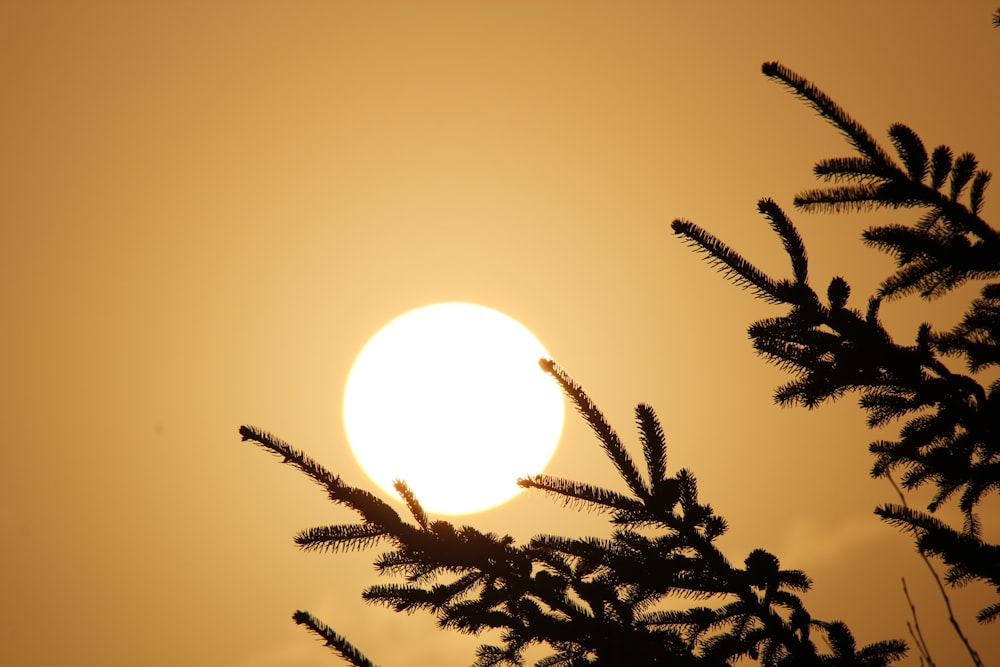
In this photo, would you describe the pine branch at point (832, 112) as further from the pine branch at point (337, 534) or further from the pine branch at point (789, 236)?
the pine branch at point (337, 534)

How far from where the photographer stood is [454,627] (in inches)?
118

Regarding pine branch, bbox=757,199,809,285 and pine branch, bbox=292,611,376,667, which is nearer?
pine branch, bbox=292,611,376,667

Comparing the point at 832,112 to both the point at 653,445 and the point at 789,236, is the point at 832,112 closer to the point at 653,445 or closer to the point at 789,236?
the point at 789,236

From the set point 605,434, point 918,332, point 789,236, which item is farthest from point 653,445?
point 918,332

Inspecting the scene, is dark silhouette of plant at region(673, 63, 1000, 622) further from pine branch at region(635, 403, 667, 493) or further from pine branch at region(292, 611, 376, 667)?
pine branch at region(292, 611, 376, 667)

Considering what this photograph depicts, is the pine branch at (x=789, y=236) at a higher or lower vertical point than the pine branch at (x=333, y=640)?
higher

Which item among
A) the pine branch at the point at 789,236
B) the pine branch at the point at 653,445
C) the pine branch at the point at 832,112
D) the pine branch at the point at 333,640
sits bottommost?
the pine branch at the point at 333,640

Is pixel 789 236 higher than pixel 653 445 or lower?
higher

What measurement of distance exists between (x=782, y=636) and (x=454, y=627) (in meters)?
1.53

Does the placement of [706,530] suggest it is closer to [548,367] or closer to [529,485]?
[529,485]

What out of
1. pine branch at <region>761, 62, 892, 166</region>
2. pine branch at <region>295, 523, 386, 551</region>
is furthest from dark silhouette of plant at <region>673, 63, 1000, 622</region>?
pine branch at <region>295, 523, 386, 551</region>

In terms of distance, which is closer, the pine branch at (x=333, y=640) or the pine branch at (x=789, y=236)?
the pine branch at (x=333, y=640)

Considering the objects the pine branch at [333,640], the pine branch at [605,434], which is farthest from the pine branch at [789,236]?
the pine branch at [333,640]

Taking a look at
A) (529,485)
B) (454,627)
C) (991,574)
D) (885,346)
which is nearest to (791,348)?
(885,346)
